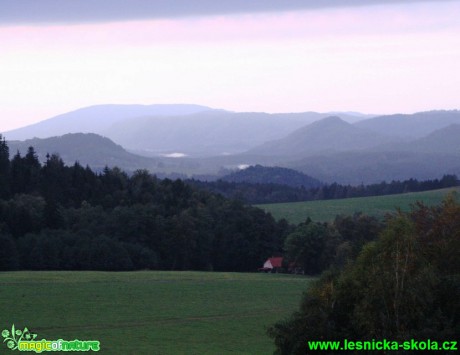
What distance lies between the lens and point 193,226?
85.9 metres

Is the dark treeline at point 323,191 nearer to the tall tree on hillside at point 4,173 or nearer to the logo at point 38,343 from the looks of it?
the tall tree on hillside at point 4,173

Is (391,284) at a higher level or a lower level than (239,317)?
higher

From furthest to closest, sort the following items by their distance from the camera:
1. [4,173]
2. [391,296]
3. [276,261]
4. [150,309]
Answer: [4,173] < [276,261] < [150,309] < [391,296]

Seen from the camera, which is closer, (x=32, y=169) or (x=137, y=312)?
(x=137, y=312)

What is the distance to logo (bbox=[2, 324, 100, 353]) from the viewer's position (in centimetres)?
3278

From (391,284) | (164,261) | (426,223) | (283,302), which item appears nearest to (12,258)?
(164,261)

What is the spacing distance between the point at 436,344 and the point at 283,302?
973 inches

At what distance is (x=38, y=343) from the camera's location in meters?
33.3

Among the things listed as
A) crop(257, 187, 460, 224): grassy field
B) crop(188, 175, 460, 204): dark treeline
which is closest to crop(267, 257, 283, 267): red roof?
crop(257, 187, 460, 224): grassy field

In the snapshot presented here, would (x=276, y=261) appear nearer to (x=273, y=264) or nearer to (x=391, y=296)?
(x=273, y=264)

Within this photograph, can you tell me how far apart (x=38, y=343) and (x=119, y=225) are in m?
51.6

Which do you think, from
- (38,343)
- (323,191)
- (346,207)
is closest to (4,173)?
(346,207)

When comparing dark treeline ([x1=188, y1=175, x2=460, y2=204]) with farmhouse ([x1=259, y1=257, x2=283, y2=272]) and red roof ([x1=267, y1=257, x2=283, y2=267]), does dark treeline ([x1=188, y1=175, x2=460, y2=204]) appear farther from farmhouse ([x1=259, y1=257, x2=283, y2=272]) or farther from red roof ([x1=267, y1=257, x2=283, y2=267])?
red roof ([x1=267, y1=257, x2=283, y2=267])

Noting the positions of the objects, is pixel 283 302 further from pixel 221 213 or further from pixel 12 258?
pixel 221 213
